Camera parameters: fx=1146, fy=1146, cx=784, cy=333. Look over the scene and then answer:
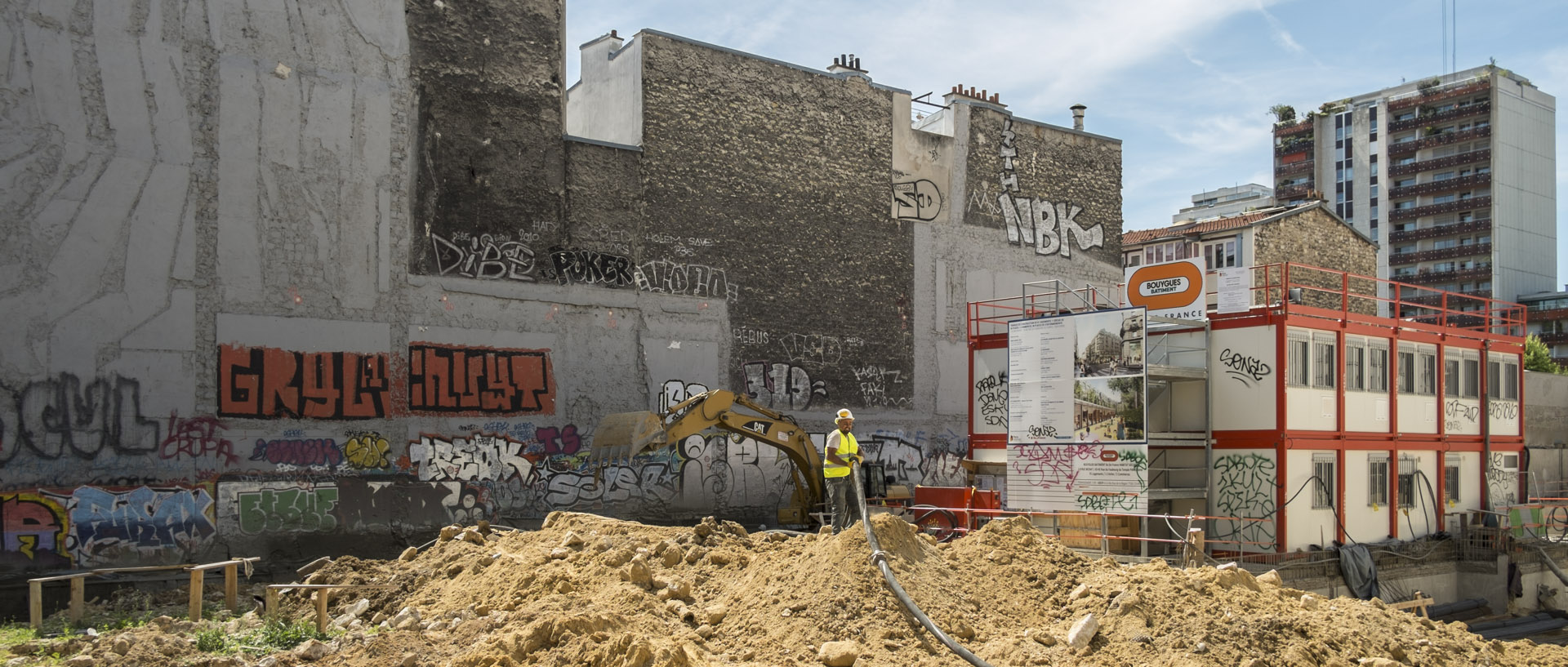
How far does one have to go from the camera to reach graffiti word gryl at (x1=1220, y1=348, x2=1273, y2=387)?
18.9 meters

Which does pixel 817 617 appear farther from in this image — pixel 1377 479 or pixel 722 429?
pixel 1377 479

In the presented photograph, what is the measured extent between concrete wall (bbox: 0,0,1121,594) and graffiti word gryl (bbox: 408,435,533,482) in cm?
5

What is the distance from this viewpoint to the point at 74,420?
691 inches

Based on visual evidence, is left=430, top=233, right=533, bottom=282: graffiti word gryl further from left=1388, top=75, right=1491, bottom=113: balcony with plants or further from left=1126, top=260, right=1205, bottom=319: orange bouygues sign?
left=1388, top=75, right=1491, bottom=113: balcony with plants

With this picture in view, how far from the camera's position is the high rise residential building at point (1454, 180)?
7856cm

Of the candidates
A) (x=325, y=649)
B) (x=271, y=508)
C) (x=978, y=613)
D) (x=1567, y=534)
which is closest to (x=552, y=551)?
(x=325, y=649)

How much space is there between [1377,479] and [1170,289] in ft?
17.9

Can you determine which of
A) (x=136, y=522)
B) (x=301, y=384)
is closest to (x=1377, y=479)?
(x=301, y=384)

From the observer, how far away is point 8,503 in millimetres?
16828

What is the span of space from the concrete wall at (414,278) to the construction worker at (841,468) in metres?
9.31

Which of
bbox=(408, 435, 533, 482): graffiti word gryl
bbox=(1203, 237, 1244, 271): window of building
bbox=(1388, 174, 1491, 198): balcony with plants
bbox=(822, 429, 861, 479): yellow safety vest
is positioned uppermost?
bbox=(1388, 174, 1491, 198): balcony with plants

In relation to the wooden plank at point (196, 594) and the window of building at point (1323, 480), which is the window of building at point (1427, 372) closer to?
the window of building at point (1323, 480)

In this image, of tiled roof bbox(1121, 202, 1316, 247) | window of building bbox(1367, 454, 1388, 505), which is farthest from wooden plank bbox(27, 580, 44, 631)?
tiled roof bbox(1121, 202, 1316, 247)

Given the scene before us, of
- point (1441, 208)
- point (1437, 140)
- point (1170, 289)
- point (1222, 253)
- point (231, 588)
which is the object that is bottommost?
point (231, 588)
